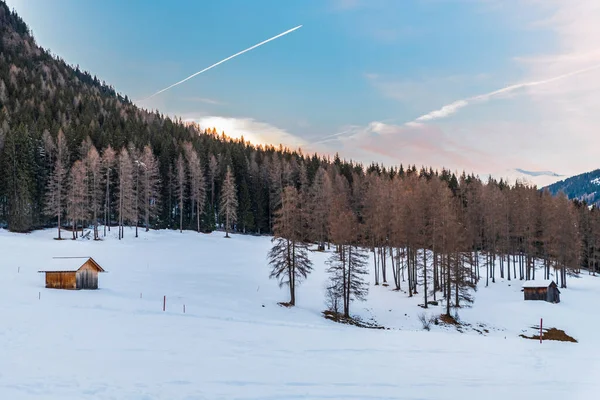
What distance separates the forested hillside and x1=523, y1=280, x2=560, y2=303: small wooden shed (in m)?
6.77

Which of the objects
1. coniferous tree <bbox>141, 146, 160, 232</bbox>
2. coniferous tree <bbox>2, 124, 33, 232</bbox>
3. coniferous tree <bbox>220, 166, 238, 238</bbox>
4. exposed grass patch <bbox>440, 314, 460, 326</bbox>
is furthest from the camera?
coniferous tree <bbox>220, 166, 238, 238</bbox>

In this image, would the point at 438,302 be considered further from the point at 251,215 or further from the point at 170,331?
the point at 251,215

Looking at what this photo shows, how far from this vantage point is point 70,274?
36.8 m

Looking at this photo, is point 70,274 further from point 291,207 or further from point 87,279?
point 291,207

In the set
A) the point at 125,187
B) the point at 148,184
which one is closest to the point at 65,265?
the point at 125,187

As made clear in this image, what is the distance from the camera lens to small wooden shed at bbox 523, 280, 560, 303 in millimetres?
50312

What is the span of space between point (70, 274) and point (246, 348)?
75.8 feet

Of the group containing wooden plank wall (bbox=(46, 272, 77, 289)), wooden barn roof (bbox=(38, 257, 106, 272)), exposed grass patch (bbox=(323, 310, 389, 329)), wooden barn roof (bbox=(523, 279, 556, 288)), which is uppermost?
wooden barn roof (bbox=(38, 257, 106, 272))

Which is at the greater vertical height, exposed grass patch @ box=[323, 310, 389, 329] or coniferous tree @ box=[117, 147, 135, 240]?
coniferous tree @ box=[117, 147, 135, 240]

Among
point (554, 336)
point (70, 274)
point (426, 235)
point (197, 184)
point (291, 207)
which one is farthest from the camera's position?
point (197, 184)

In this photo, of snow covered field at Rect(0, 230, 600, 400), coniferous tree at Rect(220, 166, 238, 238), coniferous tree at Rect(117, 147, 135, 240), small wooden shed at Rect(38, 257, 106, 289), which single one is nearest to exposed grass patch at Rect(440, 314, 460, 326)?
snow covered field at Rect(0, 230, 600, 400)

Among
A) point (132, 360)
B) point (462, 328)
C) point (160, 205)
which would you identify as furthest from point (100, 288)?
point (160, 205)

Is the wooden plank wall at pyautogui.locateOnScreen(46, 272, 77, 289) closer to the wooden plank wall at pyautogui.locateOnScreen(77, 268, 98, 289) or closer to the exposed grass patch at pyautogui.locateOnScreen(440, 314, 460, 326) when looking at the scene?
the wooden plank wall at pyautogui.locateOnScreen(77, 268, 98, 289)

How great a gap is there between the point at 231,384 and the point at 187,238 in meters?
63.2
